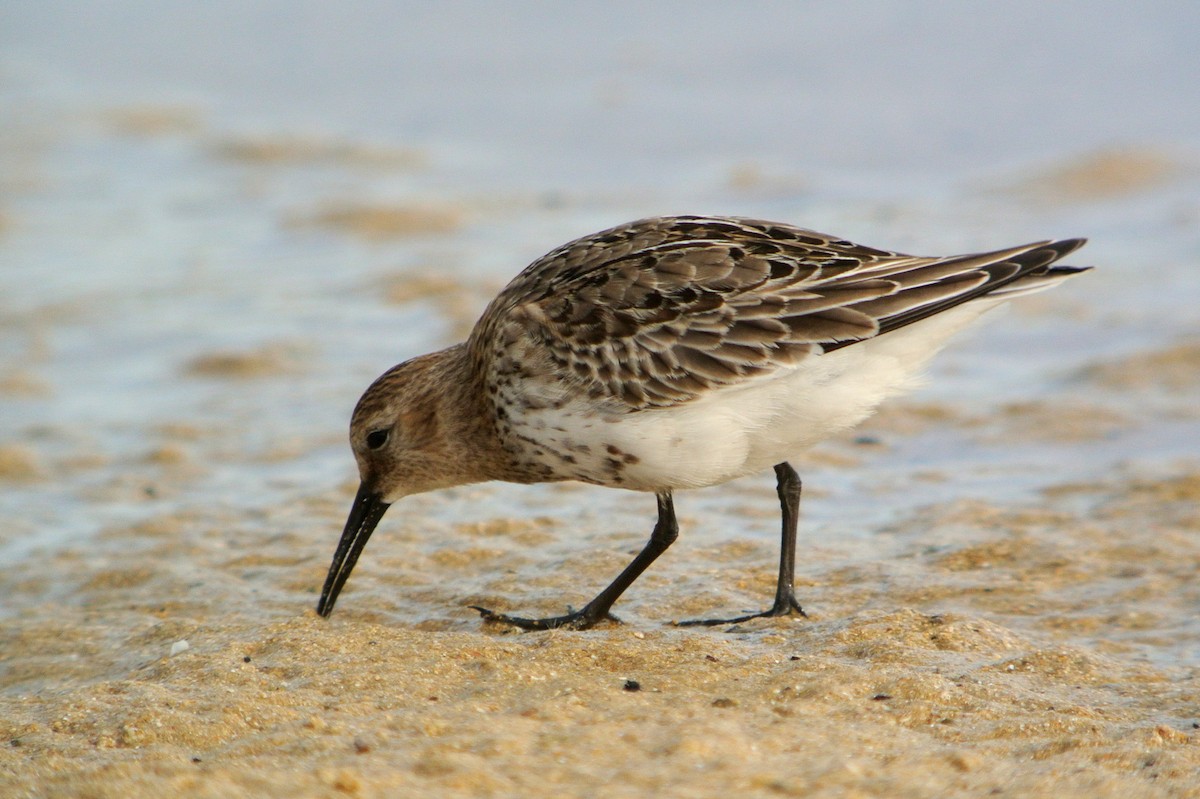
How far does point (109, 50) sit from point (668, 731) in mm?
14756

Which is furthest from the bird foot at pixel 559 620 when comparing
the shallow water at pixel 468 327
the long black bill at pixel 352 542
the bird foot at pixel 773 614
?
the long black bill at pixel 352 542

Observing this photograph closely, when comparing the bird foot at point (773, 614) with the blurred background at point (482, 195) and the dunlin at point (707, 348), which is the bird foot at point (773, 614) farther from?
the blurred background at point (482, 195)

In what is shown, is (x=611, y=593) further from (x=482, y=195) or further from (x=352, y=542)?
(x=482, y=195)

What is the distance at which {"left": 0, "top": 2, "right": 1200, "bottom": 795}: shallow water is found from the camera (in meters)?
4.54

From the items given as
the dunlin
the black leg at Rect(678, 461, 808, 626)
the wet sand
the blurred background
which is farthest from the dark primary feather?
the blurred background

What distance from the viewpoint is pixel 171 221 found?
12.1 metres

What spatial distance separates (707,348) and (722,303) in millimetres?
192

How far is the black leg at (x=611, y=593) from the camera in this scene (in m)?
5.52

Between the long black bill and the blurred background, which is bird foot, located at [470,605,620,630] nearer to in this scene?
the long black bill

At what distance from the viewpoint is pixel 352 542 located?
19.5 feet

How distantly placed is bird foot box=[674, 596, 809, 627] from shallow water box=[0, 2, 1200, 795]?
0.09 m

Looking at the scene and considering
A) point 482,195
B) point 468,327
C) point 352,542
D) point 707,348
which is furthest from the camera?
point 482,195

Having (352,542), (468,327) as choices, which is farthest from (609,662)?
(468,327)

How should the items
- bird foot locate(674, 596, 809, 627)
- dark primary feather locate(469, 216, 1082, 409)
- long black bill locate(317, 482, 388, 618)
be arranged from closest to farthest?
dark primary feather locate(469, 216, 1082, 409)
bird foot locate(674, 596, 809, 627)
long black bill locate(317, 482, 388, 618)
